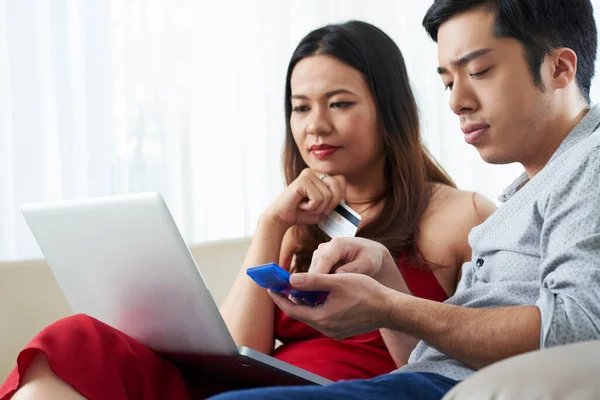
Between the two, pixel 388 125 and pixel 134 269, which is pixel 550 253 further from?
pixel 388 125

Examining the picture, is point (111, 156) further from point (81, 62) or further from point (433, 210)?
point (433, 210)

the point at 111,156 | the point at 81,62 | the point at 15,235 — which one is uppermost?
the point at 81,62

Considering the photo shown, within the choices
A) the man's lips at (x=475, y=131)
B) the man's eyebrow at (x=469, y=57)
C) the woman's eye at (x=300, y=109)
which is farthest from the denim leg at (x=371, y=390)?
the woman's eye at (x=300, y=109)

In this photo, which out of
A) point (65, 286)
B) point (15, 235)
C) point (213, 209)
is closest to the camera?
point (65, 286)

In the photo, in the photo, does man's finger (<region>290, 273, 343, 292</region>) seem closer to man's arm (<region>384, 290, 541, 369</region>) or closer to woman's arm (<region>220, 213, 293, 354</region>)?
man's arm (<region>384, 290, 541, 369</region>)

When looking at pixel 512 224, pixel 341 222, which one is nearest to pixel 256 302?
pixel 341 222

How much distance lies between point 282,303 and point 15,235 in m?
1.92

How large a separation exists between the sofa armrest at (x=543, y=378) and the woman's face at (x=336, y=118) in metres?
1.32

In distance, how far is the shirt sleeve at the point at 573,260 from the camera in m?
1.10

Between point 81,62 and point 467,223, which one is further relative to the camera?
point 81,62

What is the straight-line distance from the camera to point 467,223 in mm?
1869

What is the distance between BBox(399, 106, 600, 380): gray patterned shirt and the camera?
1106 mm

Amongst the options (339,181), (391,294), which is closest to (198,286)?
(391,294)

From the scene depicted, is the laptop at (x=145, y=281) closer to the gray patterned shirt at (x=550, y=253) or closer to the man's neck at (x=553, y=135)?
the gray patterned shirt at (x=550, y=253)
